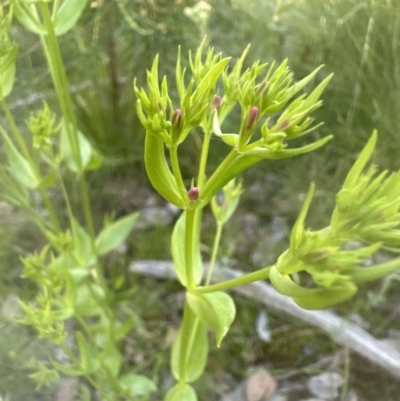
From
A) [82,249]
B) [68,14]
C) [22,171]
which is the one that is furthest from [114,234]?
[68,14]

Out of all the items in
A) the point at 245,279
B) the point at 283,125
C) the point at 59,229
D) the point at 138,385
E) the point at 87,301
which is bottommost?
the point at 138,385

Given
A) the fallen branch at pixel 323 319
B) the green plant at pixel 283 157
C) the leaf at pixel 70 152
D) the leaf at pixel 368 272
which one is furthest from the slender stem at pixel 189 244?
the fallen branch at pixel 323 319

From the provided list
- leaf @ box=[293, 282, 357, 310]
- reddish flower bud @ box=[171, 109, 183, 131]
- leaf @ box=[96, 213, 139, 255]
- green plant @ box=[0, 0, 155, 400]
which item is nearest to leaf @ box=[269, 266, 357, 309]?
leaf @ box=[293, 282, 357, 310]

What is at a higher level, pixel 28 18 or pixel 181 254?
pixel 28 18

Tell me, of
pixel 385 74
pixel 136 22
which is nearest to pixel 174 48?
pixel 136 22

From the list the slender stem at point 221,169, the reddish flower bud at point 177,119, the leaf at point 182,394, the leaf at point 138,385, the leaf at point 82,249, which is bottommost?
the leaf at point 138,385

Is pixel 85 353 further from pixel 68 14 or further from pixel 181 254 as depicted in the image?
pixel 68 14

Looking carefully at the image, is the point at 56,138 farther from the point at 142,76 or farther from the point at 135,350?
the point at 135,350

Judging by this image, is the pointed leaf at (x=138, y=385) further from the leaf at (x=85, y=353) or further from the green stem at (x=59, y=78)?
the green stem at (x=59, y=78)
